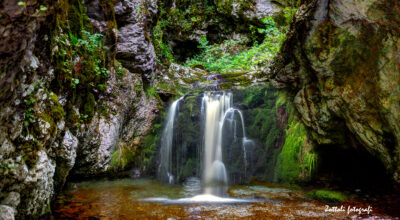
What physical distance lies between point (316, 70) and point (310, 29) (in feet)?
3.24

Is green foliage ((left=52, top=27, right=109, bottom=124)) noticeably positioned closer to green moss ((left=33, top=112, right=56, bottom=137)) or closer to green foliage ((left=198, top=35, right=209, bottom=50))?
green moss ((left=33, top=112, right=56, bottom=137))

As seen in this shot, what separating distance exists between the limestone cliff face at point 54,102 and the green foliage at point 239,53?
19.6ft

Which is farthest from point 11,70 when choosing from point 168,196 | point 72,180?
point 72,180

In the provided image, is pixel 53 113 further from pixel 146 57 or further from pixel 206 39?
pixel 206 39

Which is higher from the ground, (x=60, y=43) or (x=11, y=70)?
(x=60, y=43)

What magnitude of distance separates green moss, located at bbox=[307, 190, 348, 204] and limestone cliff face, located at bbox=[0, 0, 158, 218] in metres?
5.34

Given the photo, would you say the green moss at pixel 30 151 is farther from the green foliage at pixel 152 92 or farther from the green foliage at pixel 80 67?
the green foliage at pixel 152 92

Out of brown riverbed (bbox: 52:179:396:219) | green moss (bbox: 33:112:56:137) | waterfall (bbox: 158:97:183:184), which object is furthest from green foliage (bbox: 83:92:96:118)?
waterfall (bbox: 158:97:183:184)

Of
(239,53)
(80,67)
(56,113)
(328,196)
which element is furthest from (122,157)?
(239,53)

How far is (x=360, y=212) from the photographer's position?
466cm

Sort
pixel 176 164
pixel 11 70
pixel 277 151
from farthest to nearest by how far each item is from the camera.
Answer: pixel 176 164, pixel 277 151, pixel 11 70

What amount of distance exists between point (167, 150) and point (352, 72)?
19.8 ft

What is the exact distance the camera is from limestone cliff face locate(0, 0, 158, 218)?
8.20 feet

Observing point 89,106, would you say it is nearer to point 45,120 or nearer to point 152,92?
point 45,120
